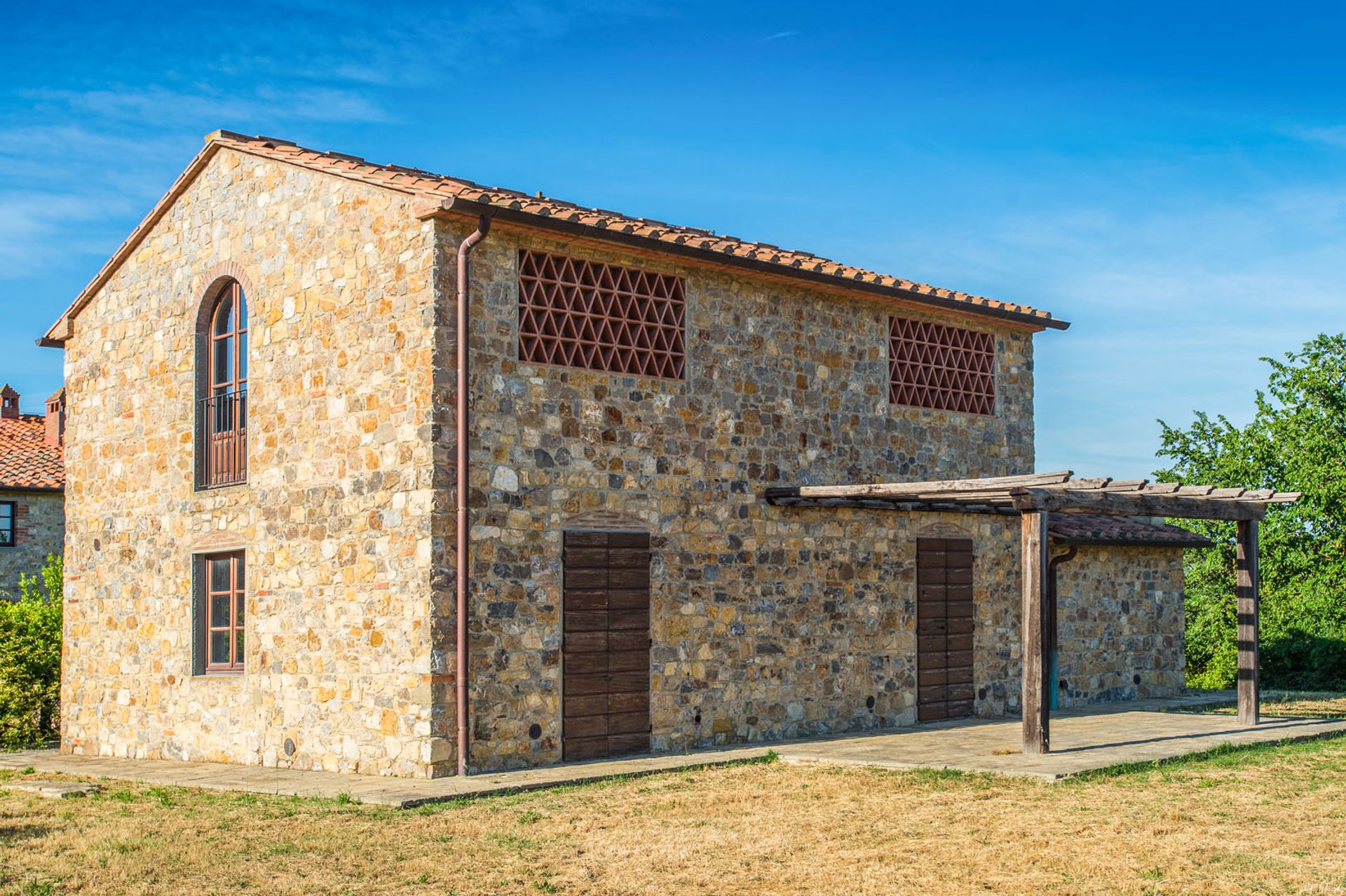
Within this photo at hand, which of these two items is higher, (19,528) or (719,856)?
(19,528)

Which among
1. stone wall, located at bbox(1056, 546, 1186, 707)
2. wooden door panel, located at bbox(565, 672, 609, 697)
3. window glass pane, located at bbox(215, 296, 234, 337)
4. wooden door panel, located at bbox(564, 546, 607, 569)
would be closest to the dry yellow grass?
wooden door panel, located at bbox(565, 672, 609, 697)

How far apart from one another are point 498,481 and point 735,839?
14.3 feet

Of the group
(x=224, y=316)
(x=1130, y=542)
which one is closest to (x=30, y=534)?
(x=224, y=316)

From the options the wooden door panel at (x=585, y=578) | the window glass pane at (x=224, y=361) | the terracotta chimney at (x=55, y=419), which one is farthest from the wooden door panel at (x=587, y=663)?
the terracotta chimney at (x=55, y=419)

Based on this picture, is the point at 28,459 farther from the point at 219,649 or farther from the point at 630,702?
the point at 630,702

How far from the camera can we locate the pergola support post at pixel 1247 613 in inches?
604

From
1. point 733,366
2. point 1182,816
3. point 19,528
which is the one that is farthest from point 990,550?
point 19,528

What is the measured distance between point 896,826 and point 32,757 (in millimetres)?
11022

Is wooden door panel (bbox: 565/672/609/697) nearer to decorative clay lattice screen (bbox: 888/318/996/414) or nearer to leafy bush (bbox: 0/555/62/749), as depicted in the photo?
decorative clay lattice screen (bbox: 888/318/996/414)

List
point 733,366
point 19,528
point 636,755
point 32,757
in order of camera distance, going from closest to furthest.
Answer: point 636,755, point 733,366, point 32,757, point 19,528

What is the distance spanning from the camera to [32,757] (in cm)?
1591

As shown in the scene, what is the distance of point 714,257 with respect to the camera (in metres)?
13.8

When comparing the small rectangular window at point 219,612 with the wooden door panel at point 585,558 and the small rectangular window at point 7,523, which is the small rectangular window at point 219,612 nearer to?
the wooden door panel at point 585,558

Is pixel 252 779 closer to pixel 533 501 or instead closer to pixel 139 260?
pixel 533 501
